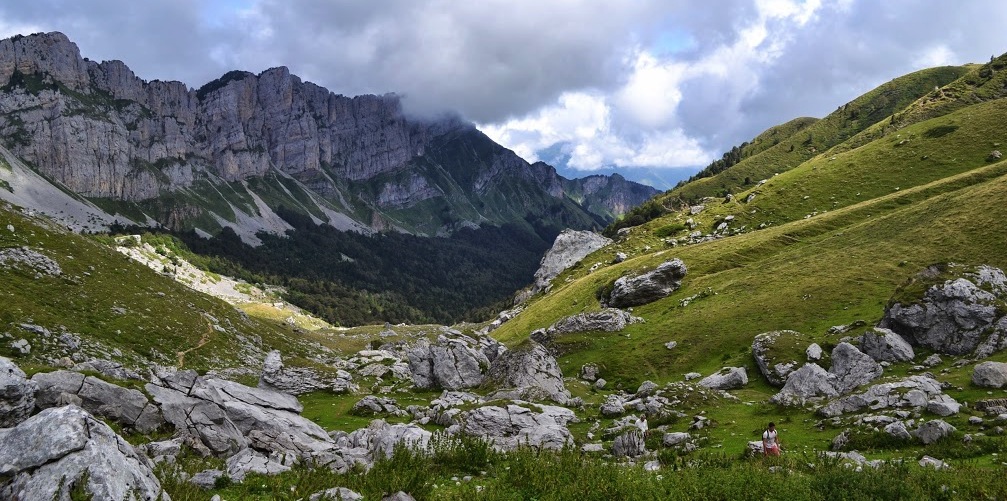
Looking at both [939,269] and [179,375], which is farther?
[939,269]

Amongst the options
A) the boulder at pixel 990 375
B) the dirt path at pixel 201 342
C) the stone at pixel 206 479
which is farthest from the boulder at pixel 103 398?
the boulder at pixel 990 375

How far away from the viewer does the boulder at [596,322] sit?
73062mm

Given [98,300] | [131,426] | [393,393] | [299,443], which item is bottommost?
[393,393]

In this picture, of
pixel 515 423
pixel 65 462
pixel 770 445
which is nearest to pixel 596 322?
pixel 515 423

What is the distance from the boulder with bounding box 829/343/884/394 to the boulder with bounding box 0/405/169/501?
4464 cm

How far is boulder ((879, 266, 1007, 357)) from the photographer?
42969mm

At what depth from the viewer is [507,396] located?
4247 cm

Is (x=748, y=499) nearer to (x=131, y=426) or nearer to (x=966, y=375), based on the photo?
(x=131, y=426)

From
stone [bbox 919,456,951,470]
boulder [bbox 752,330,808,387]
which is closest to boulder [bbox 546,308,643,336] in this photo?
boulder [bbox 752,330,808,387]

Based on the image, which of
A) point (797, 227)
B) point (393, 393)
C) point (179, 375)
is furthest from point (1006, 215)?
point (179, 375)

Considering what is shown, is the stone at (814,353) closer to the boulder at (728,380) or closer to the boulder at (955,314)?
the boulder at (728,380)

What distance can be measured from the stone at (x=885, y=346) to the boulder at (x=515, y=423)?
28.3m

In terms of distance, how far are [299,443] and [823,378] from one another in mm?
37928

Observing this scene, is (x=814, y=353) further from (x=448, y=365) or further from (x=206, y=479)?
(x=206, y=479)
